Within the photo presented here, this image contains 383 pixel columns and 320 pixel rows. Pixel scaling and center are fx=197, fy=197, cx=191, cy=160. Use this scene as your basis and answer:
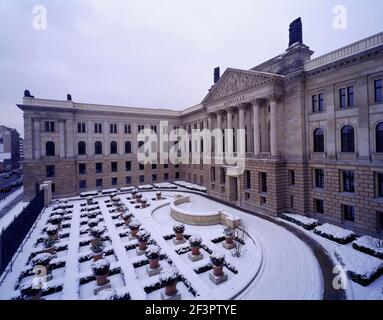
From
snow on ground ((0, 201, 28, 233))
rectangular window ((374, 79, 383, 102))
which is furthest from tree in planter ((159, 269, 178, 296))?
snow on ground ((0, 201, 28, 233))

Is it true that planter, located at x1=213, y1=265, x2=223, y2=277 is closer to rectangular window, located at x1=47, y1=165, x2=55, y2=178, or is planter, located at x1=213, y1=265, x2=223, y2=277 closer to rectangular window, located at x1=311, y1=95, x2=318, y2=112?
rectangular window, located at x1=311, y1=95, x2=318, y2=112

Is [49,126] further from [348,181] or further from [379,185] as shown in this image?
[379,185]

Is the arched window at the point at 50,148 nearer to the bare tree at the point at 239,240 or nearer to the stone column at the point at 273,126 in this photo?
the bare tree at the point at 239,240

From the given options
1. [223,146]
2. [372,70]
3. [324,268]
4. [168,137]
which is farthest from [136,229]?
[168,137]

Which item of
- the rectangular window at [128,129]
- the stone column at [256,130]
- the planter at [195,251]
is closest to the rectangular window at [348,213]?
the stone column at [256,130]

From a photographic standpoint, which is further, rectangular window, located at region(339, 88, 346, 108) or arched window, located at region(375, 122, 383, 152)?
rectangular window, located at region(339, 88, 346, 108)

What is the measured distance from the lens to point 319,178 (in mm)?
22500

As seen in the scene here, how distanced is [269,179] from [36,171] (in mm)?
39506

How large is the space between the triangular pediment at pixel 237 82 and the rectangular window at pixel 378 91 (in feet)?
30.4

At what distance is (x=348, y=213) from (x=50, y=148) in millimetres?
46821

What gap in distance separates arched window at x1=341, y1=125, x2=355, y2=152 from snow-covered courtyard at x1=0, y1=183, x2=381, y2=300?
26.9 ft

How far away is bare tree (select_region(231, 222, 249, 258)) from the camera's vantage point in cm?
1512

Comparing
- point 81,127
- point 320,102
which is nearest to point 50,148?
point 81,127

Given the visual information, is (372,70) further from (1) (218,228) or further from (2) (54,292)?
(2) (54,292)
